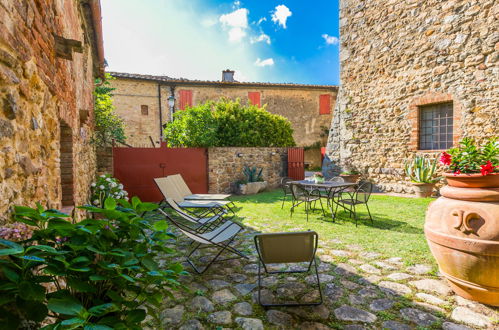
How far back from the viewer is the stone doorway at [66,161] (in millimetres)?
2822

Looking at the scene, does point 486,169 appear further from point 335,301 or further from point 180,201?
point 180,201

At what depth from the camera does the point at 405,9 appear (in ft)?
24.8

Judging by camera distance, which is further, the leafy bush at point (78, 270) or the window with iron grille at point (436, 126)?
the window with iron grille at point (436, 126)

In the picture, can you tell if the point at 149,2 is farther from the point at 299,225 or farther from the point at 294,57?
the point at 294,57

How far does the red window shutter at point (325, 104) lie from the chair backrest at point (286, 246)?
15.7 metres

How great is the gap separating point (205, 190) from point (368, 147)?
17.6 feet

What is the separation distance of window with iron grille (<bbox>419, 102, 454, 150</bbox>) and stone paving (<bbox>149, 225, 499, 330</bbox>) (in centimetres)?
562

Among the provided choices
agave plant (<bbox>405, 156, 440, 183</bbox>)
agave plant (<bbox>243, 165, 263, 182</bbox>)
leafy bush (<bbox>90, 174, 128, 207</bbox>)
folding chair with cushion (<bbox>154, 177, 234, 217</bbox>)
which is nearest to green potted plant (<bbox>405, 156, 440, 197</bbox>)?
agave plant (<bbox>405, 156, 440, 183</bbox>)

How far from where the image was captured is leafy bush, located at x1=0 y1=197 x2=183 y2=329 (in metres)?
0.82

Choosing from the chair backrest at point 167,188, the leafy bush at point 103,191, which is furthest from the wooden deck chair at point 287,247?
the leafy bush at point 103,191

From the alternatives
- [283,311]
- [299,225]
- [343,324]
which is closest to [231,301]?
[283,311]

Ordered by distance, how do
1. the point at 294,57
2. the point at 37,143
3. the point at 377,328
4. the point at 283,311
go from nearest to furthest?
the point at 37,143
the point at 377,328
the point at 283,311
the point at 294,57

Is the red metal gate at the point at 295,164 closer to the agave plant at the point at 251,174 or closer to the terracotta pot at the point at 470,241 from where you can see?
the agave plant at the point at 251,174

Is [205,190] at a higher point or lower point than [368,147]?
lower
